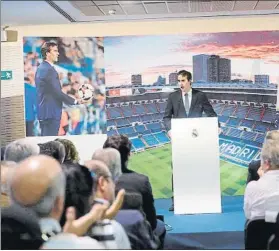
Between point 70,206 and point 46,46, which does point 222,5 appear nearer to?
point 46,46

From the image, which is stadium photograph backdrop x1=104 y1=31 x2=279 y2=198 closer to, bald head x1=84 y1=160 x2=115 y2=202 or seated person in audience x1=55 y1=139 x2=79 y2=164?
seated person in audience x1=55 y1=139 x2=79 y2=164

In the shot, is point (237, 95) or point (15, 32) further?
point (237, 95)

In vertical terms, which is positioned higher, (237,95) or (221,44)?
(221,44)

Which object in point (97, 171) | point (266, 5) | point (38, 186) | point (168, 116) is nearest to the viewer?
point (38, 186)

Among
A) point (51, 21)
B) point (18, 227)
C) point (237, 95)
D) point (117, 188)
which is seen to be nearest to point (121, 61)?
point (51, 21)

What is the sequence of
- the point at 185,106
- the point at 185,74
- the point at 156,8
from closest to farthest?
the point at 156,8, the point at 185,106, the point at 185,74

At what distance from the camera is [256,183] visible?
10.2 feet

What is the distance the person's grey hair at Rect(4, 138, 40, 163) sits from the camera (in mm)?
2975

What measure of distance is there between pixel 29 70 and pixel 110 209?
1989 mm

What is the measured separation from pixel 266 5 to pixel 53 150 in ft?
6.42

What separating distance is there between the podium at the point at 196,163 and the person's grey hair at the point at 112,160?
0.78 m

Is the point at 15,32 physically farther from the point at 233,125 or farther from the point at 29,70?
the point at 233,125

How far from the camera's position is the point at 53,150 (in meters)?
3.48

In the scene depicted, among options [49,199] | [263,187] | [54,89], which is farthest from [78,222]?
[54,89]
